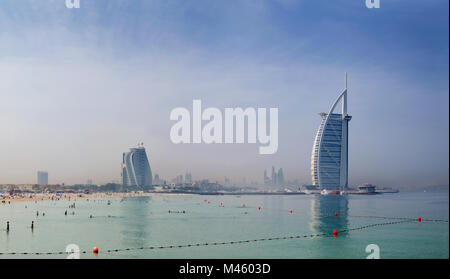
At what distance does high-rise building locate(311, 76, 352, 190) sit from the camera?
16600 centimetres

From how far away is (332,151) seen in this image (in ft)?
553

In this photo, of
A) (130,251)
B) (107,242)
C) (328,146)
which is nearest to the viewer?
(130,251)

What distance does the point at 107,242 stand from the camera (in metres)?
33.1

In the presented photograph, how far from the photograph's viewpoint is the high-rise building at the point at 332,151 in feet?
545

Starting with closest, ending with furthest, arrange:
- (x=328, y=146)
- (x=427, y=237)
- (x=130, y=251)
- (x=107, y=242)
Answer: (x=130, y=251), (x=107, y=242), (x=427, y=237), (x=328, y=146)

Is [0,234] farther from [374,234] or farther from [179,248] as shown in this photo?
[374,234]
